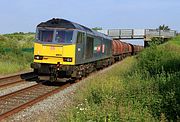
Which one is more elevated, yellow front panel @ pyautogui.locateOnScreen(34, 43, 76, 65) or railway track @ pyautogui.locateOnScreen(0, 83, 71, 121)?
yellow front panel @ pyautogui.locateOnScreen(34, 43, 76, 65)

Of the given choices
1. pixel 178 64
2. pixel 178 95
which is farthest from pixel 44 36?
pixel 178 95

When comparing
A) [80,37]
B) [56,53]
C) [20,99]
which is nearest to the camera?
[20,99]

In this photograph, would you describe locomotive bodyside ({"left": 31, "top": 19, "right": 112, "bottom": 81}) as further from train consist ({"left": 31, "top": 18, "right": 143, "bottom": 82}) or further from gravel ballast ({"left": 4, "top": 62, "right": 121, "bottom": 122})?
gravel ballast ({"left": 4, "top": 62, "right": 121, "bottom": 122})

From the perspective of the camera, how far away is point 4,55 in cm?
3105

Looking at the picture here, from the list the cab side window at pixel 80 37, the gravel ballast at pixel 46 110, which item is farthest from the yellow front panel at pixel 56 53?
the gravel ballast at pixel 46 110

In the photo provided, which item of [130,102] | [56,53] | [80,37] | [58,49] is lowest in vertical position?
[130,102]

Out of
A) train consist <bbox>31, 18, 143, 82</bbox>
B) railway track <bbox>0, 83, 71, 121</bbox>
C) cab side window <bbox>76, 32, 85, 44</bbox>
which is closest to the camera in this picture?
railway track <bbox>0, 83, 71, 121</bbox>

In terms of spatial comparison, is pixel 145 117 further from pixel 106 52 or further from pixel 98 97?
pixel 106 52

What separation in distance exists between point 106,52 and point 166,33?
123 ft

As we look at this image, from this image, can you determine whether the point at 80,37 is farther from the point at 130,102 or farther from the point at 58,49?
the point at 130,102

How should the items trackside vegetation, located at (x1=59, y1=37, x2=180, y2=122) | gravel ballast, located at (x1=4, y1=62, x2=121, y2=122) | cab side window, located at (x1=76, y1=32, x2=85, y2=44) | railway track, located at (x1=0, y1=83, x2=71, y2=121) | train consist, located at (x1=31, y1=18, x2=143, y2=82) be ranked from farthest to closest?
cab side window, located at (x1=76, y1=32, x2=85, y2=44), train consist, located at (x1=31, y1=18, x2=143, y2=82), railway track, located at (x1=0, y1=83, x2=71, y2=121), gravel ballast, located at (x1=4, y1=62, x2=121, y2=122), trackside vegetation, located at (x1=59, y1=37, x2=180, y2=122)

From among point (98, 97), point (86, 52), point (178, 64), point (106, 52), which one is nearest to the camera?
point (98, 97)

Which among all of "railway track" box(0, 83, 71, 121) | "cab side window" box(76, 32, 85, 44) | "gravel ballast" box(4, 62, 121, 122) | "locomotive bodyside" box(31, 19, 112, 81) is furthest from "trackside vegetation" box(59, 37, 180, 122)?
"cab side window" box(76, 32, 85, 44)

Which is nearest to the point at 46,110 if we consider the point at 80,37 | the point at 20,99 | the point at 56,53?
the point at 20,99
